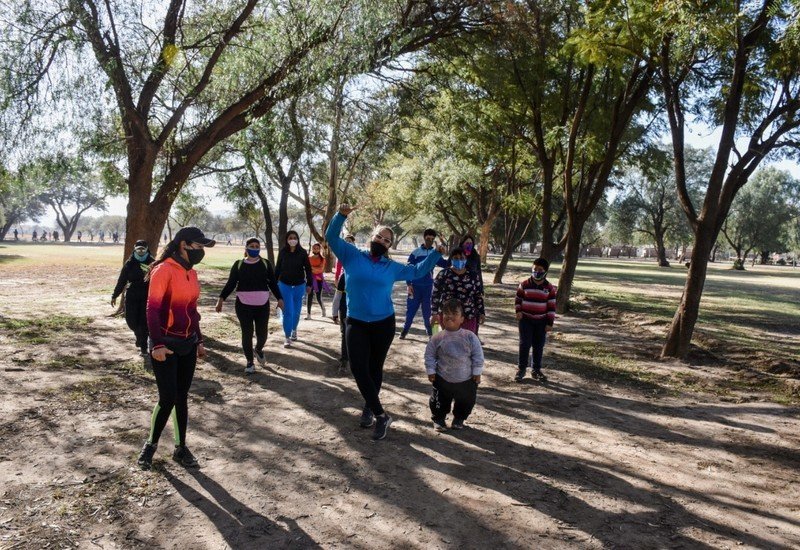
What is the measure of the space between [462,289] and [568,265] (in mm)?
8668

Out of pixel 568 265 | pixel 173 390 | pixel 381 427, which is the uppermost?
pixel 568 265

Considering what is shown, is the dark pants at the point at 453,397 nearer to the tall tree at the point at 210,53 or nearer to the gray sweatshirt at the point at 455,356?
the gray sweatshirt at the point at 455,356

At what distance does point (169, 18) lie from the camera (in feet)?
36.1

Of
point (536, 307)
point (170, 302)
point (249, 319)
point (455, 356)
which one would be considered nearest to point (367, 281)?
point (455, 356)

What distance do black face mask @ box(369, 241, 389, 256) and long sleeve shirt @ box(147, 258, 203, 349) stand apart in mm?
1562

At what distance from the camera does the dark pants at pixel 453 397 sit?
17.5 ft

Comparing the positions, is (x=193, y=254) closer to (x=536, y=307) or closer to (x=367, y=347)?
(x=367, y=347)

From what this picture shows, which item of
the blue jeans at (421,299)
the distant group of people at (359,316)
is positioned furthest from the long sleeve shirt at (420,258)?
the distant group of people at (359,316)

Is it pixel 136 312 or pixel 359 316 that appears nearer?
pixel 359 316

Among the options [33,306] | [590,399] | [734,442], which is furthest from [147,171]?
[734,442]

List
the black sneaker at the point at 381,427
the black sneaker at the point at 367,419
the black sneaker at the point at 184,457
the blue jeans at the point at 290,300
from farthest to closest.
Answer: the blue jeans at the point at 290,300 → the black sneaker at the point at 367,419 → the black sneaker at the point at 381,427 → the black sneaker at the point at 184,457

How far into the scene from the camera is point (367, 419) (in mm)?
5484

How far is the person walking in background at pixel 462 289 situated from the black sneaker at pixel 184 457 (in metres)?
3.42

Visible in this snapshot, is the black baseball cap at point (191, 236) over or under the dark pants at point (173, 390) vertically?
over
